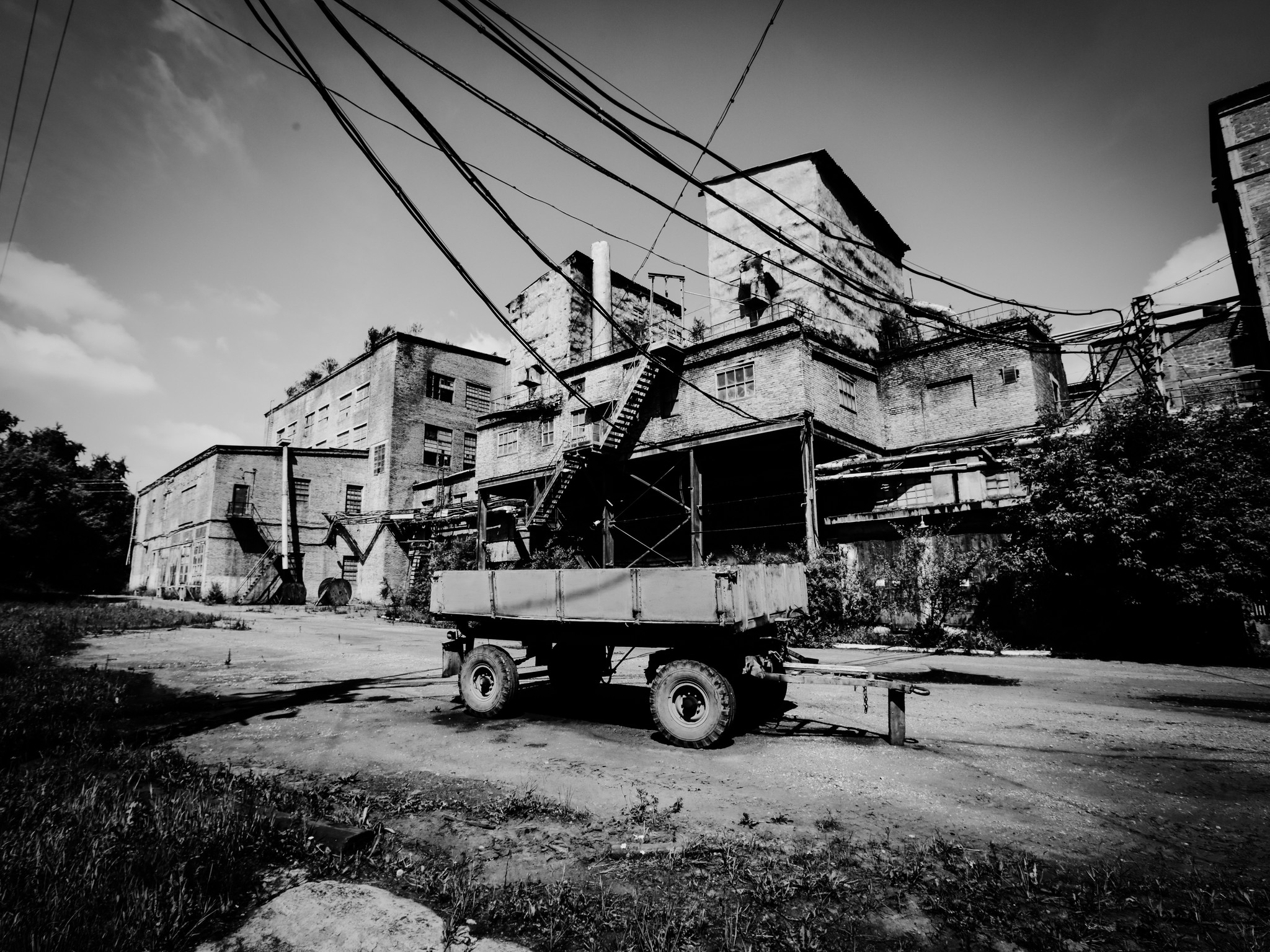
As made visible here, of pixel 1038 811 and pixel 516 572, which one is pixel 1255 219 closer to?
pixel 1038 811

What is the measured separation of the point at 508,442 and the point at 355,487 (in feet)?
53.8

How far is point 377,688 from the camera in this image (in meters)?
10.7

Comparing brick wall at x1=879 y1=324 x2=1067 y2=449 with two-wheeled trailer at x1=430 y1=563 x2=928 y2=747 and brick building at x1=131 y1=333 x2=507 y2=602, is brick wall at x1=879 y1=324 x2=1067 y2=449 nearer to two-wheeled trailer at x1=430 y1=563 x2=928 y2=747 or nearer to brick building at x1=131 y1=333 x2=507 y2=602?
two-wheeled trailer at x1=430 y1=563 x2=928 y2=747

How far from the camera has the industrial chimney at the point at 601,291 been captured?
108ft

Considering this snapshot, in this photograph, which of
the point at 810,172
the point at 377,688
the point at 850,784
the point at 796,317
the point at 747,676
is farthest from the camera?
the point at 810,172

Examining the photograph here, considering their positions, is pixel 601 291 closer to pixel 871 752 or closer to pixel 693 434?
pixel 693 434

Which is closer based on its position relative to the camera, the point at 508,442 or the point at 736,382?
the point at 736,382

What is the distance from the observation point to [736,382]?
23.6 m

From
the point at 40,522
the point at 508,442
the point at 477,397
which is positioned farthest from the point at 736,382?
the point at 40,522

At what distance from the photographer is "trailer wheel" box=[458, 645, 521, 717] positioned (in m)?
8.45

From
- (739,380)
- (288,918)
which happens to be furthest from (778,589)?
(739,380)

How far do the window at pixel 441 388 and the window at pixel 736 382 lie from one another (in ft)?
81.7

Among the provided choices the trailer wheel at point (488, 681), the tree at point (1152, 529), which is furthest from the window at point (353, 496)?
the tree at point (1152, 529)

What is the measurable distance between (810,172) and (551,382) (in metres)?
16.4
